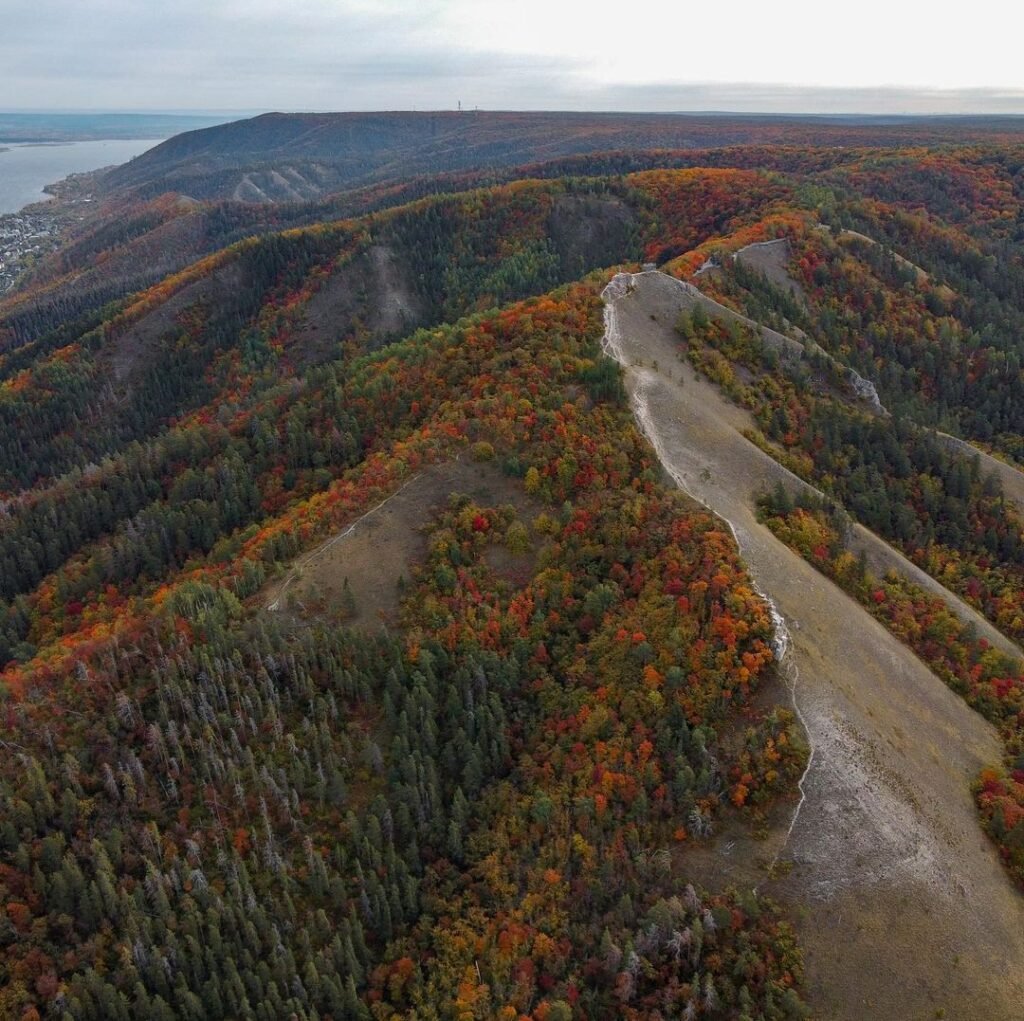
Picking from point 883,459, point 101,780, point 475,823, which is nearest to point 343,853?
point 475,823

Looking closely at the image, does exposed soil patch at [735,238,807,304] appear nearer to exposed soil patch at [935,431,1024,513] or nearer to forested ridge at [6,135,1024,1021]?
forested ridge at [6,135,1024,1021]

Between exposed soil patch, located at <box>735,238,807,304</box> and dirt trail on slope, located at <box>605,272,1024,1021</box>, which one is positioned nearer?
dirt trail on slope, located at <box>605,272,1024,1021</box>

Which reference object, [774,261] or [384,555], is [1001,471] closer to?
[774,261]

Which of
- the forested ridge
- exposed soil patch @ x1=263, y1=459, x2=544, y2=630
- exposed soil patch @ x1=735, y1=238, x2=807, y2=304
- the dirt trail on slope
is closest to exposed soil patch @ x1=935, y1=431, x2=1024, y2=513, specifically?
the forested ridge

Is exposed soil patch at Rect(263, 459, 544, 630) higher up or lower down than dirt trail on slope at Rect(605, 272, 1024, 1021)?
higher up

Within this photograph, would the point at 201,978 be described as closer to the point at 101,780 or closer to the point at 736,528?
the point at 101,780

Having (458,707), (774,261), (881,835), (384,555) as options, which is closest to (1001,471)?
(774,261)
